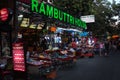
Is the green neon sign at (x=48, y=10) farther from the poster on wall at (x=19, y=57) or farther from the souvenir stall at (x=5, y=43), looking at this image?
the poster on wall at (x=19, y=57)

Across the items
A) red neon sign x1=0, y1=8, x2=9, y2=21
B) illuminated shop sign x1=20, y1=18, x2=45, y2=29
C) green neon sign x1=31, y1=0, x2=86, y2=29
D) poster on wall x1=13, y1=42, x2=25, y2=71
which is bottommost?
poster on wall x1=13, y1=42, x2=25, y2=71

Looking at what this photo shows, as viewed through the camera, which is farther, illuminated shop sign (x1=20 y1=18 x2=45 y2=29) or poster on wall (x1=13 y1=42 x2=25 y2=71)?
illuminated shop sign (x1=20 y1=18 x2=45 y2=29)

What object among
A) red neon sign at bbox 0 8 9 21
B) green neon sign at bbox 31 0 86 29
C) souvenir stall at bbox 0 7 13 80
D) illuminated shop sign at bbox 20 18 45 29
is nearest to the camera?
souvenir stall at bbox 0 7 13 80

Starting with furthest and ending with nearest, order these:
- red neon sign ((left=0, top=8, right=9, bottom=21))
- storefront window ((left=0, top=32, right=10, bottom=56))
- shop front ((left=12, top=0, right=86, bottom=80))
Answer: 1. storefront window ((left=0, top=32, right=10, bottom=56))
2. red neon sign ((left=0, top=8, right=9, bottom=21))
3. shop front ((left=12, top=0, right=86, bottom=80))

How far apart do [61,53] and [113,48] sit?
3011cm

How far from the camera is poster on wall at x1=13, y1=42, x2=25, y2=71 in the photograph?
35.2ft

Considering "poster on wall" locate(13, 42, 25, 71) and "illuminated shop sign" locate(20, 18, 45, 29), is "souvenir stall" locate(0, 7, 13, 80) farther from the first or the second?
"poster on wall" locate(13, 42, 25, 71)

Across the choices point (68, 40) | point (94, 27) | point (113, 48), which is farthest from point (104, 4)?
point (68, 40)

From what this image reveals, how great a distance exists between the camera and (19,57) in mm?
10812

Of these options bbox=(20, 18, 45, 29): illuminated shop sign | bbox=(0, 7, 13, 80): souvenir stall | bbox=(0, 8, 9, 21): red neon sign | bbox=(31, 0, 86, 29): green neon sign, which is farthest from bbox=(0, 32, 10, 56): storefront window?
bbox=(0, 8, 9, 21): red neon sign

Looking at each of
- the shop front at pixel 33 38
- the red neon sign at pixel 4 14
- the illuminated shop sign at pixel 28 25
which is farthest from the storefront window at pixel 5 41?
the red neon sign at pixel 4 14

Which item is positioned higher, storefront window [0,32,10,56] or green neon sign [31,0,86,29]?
green neon sign [31,0,86,29]

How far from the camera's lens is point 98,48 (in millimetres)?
38000

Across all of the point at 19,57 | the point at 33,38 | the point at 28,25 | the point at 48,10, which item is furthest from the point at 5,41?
the point at 19,57
